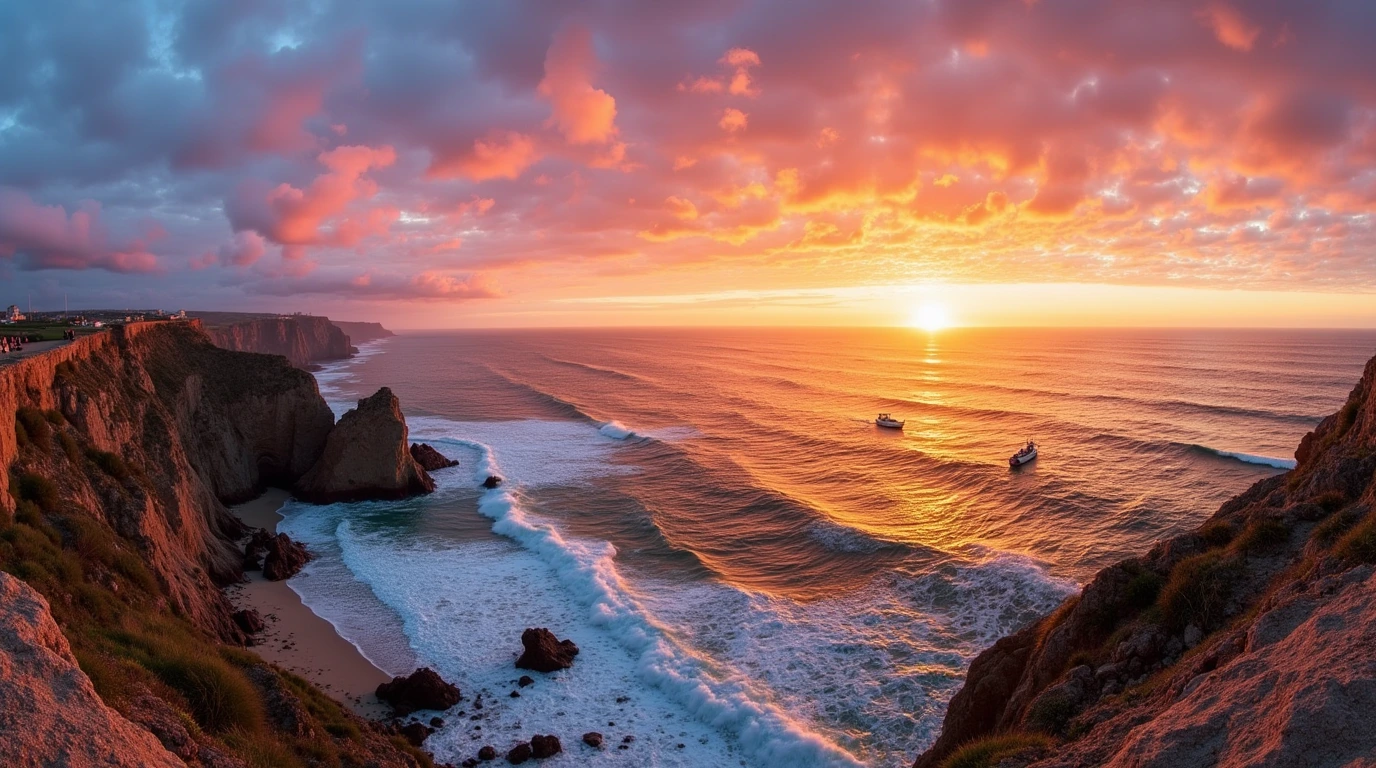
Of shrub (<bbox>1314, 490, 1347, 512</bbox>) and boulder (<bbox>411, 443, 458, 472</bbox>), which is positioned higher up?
shrub (<bbox>1314, 490, 1347, 512</bbox>)

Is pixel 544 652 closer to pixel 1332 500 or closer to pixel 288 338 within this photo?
pixel 1332 500

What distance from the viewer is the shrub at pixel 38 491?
55.0ft

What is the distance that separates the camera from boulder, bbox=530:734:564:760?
1798cm

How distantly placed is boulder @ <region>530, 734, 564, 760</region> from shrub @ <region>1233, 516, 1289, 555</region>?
15764 millimetres

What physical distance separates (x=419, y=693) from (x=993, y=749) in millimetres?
16289

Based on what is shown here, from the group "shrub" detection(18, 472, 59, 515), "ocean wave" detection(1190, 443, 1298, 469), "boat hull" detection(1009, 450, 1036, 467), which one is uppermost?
"shrub" detection(18, 472, 59, 515)

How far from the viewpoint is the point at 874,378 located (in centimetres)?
10494

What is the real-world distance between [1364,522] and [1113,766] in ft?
17.9

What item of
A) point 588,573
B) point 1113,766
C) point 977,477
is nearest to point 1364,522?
point 1113,766

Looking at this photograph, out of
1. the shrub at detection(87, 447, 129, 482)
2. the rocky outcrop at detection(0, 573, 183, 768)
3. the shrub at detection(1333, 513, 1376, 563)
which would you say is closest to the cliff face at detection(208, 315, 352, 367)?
the shrub at detection(87, 447, 129, 482)

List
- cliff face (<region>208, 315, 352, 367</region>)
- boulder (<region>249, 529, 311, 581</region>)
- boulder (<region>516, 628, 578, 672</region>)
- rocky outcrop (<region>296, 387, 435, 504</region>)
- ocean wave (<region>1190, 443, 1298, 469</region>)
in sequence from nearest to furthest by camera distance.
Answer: boulder (<region>516, 628, 578, 672</region>) < boulder (<region>249, 529, 311, 581</region>) < rocky outcrop (<region>296, 387, 435, 504</region>) < ocean wave (<region>1190, 443, 1298, 469</region>) < cliff face (<region>208, 315, 352, 367</region>)

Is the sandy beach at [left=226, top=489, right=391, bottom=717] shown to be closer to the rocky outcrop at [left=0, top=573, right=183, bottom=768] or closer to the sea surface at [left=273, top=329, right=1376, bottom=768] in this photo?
the sea surface at [left=273, top=329, right=1376, bottom=768]

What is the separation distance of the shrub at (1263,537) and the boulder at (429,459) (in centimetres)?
4623

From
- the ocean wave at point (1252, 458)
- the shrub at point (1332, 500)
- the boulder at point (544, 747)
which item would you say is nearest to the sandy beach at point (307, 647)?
the boulder at point (544, 747)
